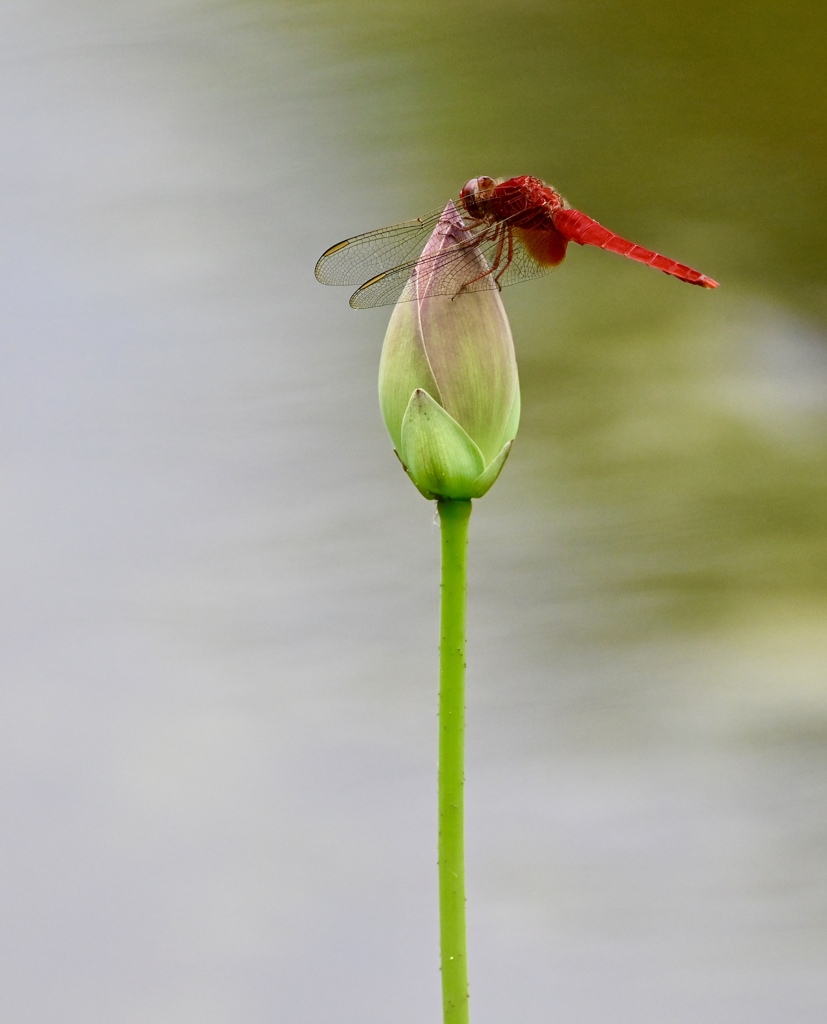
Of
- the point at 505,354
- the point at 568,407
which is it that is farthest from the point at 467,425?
the point at 568,407

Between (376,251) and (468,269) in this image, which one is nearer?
(468,269)

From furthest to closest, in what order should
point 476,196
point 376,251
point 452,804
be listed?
point 376,251 < point 476,196 < point 452,804

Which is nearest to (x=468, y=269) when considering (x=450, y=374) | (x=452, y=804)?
(x=450, y=374)

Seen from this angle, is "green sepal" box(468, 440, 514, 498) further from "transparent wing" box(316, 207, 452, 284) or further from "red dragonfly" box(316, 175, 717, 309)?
"transparent wing" box(316, 207, 452, 284)

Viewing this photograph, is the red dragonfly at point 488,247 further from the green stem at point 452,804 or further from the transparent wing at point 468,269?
the green stem at point 452,804

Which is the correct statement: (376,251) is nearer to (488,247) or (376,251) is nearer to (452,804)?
(488,247)

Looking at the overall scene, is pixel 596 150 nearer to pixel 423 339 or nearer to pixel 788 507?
pixel 788 507

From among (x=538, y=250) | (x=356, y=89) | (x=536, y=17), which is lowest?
(x=538, y=250)
